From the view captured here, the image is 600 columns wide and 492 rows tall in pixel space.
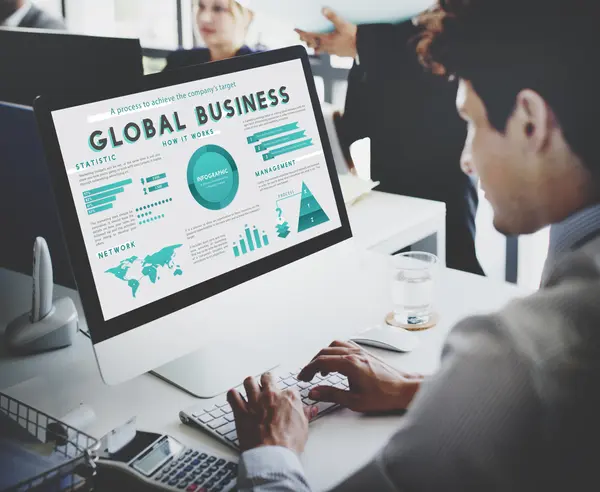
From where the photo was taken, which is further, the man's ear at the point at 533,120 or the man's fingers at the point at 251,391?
the man's fingers at the point at 251,391

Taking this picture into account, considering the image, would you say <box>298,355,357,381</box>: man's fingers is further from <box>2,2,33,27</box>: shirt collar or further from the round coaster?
<box>2,2,33,27</box>: shirt collar

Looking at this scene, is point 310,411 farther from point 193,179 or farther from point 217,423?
point 193,179

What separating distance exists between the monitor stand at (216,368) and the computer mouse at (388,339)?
0.16 metres

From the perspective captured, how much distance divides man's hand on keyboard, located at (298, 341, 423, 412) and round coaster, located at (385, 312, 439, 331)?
23 centimetres

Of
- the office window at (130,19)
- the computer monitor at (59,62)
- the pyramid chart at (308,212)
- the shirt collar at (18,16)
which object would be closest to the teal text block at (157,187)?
the pyramid chart at (308,212)

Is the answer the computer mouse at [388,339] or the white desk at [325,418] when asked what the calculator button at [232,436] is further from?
the computer mouse at [388,339]

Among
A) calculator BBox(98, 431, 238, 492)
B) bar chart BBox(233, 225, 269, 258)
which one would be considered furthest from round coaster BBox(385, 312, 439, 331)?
calculator BBox(98, 431, 238, 492)

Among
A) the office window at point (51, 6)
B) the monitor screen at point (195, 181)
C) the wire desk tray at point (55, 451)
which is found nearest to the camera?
the wire desk tray at point (55, 451)

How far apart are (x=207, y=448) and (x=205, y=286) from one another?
0.88 ft

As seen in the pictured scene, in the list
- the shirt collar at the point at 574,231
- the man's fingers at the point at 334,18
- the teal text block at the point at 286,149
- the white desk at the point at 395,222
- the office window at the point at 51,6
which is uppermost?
the office window at the point at 51,6

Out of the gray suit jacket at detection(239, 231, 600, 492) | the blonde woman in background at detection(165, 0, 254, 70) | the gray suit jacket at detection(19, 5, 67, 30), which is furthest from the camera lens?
the gray suit jacket at detection(19, 5, 67, 30)

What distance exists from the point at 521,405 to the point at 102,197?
69 centimetres

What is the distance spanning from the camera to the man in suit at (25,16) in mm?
2924

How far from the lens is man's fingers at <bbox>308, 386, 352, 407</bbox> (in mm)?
1103
